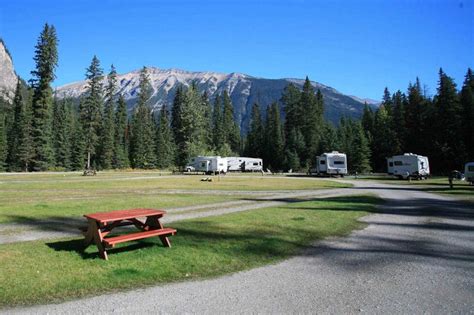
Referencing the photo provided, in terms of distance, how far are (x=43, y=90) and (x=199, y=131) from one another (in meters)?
30.3

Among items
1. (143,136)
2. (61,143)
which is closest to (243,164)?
(143,136)

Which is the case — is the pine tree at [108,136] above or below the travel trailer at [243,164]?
above

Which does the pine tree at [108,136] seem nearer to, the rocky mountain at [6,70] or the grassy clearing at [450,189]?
the grassy clearing at [450,189]

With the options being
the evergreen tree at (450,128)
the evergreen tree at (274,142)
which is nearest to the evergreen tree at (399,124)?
the evergreen tree at (450,128)

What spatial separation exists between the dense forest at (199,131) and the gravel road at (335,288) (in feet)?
192

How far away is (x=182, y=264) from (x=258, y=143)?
296 feet

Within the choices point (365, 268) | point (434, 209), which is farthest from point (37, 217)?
point (434, 209)

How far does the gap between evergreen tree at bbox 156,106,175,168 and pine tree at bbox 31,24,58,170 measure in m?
29.2

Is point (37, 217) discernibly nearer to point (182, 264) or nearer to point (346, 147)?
point (182, 264)

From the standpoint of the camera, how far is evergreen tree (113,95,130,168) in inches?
3187

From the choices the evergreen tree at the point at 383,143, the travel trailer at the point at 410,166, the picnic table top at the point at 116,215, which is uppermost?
the evergreen tree at the point at 383,143

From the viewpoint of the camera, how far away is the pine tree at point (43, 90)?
54250mm

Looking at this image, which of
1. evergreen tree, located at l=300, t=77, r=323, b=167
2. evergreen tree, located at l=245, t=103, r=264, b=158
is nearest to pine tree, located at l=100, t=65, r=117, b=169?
evergreen tree, located at l=245, t=103, r=264, b=158

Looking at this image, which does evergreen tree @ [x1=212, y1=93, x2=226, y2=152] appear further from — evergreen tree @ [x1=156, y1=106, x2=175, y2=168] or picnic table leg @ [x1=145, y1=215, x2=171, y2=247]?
picnic table leg @ [x1=145, y1=215, x2=171, y2=247]
